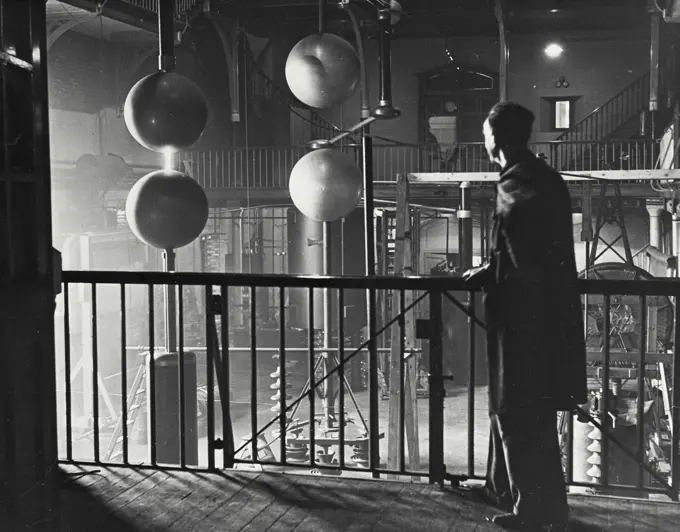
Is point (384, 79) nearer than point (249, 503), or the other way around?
point (249, 503)

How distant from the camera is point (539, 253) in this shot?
286cm

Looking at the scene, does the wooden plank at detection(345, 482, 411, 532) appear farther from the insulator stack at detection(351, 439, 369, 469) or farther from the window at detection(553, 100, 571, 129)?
the window at detection(553, 100, 571, 129)

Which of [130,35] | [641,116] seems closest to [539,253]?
[130,35]

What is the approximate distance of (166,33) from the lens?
186 inches

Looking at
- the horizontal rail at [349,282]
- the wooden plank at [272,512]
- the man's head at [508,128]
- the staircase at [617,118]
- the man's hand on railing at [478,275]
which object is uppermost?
the staircase at [617,118]

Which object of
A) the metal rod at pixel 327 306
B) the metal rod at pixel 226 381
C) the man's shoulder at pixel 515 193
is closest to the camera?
the man's shoulder at pixel 515 193

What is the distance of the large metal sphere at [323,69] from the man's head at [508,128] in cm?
378

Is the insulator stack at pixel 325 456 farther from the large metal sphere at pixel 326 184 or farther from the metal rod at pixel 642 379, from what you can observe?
the metal rod at pixel 642 379

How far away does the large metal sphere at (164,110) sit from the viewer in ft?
18.1

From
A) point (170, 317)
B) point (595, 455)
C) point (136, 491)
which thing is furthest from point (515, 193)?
point (595, 455)

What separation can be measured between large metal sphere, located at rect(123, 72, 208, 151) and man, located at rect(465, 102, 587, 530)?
3.08 m

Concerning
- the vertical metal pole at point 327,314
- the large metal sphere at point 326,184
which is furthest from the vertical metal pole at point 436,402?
the large metal sphere at point 326,184

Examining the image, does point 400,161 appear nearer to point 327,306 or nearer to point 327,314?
point 327,314

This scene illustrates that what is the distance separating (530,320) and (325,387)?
1060 centimetres
